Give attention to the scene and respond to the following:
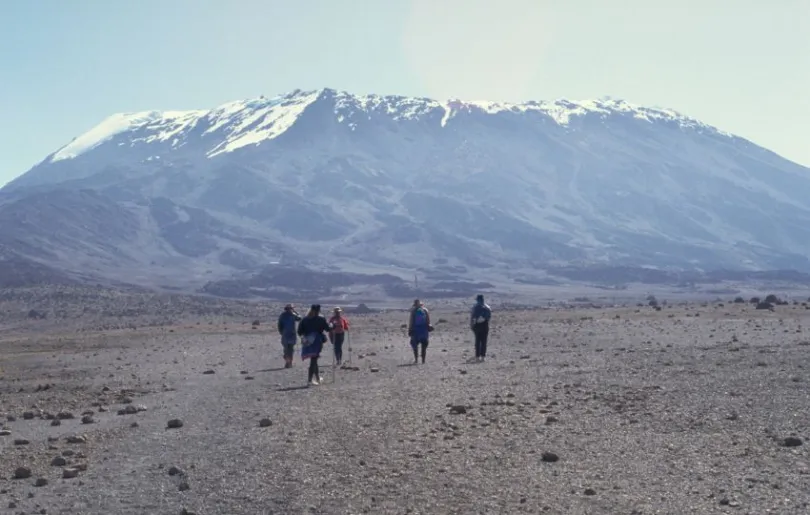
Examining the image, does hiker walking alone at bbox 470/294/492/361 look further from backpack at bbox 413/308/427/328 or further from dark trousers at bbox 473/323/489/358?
backpack at bbox 413/308/427/328

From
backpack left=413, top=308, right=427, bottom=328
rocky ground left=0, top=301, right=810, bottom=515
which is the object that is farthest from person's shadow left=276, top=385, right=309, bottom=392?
backpack left=413, top=308, right=427, bottom=328

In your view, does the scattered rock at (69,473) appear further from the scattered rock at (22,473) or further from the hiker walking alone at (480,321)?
the hiker walking alone at (480,321)

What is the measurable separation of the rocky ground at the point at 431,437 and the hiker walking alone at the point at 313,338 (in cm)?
46

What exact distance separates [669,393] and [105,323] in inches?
2913

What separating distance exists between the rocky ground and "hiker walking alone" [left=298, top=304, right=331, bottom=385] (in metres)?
0.46

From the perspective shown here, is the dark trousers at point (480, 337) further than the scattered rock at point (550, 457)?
Yes

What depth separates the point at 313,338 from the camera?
21969 mm

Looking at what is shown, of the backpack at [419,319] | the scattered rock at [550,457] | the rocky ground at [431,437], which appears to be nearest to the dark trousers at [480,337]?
the rocky ground at [431,437]

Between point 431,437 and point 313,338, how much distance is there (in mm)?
8998

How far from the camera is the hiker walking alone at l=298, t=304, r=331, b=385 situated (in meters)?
21.8

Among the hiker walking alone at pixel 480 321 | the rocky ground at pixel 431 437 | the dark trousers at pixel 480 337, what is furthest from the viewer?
the dark trousers at pixel 480 337

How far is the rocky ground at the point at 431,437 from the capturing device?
10016mm

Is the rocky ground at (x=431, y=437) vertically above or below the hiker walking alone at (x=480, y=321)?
below

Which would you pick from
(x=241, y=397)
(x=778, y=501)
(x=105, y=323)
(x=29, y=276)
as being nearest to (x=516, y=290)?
(x=29, y=276)
